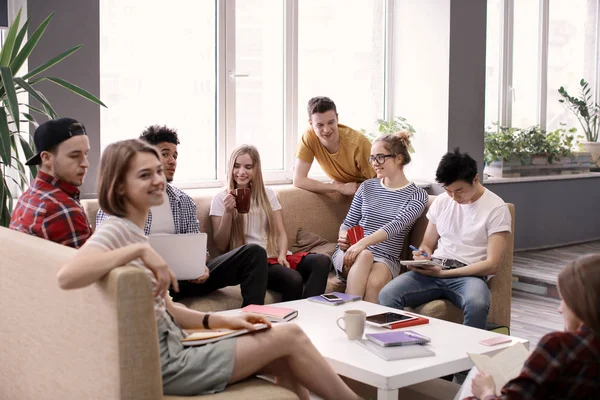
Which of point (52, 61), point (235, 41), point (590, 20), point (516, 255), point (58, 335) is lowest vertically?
point (516, 255)

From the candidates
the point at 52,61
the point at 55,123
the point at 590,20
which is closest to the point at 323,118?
the point at 52,61

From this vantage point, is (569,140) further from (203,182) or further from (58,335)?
(58,335)

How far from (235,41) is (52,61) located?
69.5 inches

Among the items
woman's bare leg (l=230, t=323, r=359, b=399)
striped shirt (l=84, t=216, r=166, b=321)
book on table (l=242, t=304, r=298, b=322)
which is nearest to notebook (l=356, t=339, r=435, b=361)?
woman's bare leg (l=230, t=323, r=359, b=399)

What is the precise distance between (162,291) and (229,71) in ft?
9.95

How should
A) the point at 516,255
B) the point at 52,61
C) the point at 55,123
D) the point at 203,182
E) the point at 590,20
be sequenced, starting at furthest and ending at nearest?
the point at 590,20
the point at 516,255
the point at 203,182
the point at 52,61
the point at 55,123

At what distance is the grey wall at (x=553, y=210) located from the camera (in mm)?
6445

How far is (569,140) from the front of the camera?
7008 millimetres

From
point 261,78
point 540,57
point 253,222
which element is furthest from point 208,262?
point 540,57

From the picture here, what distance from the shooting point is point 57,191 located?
102 inches

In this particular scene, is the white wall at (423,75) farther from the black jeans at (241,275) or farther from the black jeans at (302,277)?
the black jeans at (241,275)

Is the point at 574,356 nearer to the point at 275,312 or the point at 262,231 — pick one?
the point at 275,312

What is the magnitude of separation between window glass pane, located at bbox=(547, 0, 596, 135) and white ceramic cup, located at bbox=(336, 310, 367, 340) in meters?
5.06

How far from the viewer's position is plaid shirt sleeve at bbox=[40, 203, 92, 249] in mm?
2551
